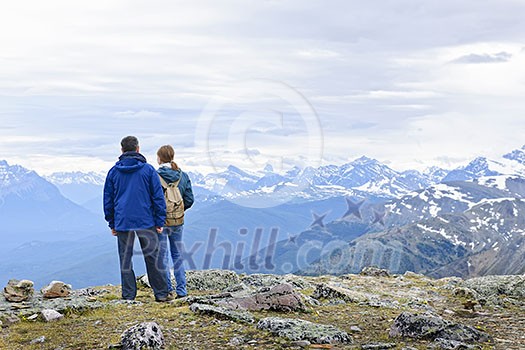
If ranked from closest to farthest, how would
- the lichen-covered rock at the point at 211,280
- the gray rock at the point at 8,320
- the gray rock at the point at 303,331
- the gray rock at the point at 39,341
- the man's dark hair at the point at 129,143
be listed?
the gray rock at the point at 303,331, the gray rock at the point at 39,341, the gray rock at the point at 8,320, the man's dark hair at the point at 129,143, the lichen-covered rock at the point at 211,280

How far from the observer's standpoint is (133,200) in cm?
1683

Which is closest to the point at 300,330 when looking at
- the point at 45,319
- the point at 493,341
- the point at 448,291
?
the point at 493,341

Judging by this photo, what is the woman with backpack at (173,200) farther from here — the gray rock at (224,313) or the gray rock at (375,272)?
the gray rock at (375,272)

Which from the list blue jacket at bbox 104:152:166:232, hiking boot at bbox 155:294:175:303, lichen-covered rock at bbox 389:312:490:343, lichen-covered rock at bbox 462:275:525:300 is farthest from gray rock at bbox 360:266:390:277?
lichen-covered rock at bbox 389:312:490:343

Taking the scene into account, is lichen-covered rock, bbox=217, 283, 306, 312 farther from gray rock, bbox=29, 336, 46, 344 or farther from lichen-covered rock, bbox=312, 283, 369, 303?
gray rock, bbox=29, 336, 46, 344

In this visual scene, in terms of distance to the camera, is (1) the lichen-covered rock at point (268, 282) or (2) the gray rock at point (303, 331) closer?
(2) the gray rock at point (303, 331)

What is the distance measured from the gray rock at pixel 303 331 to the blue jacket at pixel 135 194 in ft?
19.0

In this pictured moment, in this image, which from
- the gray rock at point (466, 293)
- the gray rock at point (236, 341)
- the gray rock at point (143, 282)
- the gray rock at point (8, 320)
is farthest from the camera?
the gray rock at point (143, 282)

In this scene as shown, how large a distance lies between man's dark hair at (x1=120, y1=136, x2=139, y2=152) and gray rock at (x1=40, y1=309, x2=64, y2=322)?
5.18 meters

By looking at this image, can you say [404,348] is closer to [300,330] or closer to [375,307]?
[300,330]

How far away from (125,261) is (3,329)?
14.4 feet

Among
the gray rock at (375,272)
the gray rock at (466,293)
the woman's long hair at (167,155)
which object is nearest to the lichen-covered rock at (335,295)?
the gray rock at (466,293)

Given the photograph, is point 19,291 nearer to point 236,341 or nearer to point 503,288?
point 236,341

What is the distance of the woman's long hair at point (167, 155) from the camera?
59.4ft
